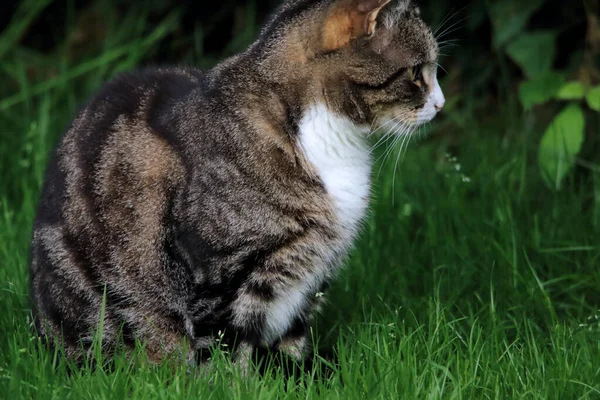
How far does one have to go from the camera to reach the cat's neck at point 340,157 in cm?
259

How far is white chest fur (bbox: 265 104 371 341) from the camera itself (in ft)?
8.50

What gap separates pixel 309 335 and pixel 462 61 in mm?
2201

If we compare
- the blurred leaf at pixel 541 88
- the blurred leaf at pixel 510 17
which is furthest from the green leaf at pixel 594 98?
the blurred leaf at pixel 510 17

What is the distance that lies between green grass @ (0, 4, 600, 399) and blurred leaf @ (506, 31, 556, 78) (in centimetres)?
34

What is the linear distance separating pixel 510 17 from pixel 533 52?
21 cm

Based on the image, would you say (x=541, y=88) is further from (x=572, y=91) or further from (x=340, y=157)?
(x=340, y=157)

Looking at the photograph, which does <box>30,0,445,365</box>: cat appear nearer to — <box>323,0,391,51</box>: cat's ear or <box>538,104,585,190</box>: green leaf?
<box>323,0,391,51</box>: cat's ear

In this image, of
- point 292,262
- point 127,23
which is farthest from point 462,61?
point 292,262

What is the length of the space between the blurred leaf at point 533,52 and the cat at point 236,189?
1228 mm

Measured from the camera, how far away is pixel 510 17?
13.1 feet

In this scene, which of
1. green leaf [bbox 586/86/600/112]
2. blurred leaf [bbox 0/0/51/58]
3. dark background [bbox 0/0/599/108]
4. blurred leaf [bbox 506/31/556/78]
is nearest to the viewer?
green leaf [bbox 586/86/600/112]

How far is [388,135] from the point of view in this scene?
2.74 m

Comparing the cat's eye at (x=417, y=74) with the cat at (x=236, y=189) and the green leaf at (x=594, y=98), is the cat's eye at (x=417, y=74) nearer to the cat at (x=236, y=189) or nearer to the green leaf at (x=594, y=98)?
the cat at (x=236, y=189)

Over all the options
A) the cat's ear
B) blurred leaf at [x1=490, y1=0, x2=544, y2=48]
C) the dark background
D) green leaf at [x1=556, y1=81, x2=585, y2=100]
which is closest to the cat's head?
the cat's ear
